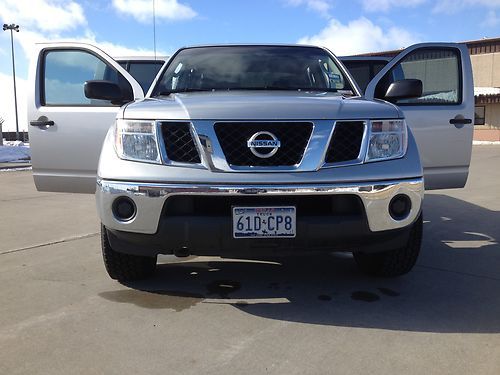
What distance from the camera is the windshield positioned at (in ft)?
13.8

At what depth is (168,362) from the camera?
263 cm

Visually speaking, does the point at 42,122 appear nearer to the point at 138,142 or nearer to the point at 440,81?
the point at 138,142

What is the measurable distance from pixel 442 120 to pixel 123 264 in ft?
9.53

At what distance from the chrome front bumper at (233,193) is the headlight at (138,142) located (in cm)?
19

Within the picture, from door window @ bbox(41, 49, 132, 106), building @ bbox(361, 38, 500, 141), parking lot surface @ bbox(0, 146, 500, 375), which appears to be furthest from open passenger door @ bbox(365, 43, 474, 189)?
building @ bbox(361, 38, 500, 141)

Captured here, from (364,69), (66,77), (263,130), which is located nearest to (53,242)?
(66,77)

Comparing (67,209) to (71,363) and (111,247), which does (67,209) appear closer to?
→ (111,247)

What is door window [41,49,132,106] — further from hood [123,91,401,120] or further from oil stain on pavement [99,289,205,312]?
oil stain on pavement [99,289,205,312]

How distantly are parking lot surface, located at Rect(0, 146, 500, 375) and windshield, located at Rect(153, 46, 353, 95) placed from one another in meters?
1.48

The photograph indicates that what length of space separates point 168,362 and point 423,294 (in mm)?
1897

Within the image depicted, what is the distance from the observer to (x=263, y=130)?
10.2ft

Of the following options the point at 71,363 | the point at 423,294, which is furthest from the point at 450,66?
the point at 71,363

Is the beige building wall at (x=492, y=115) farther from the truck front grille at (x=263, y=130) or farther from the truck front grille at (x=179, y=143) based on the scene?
the truck front grille at (x=179, y=143)

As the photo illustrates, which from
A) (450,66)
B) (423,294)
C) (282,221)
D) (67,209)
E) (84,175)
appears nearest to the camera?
(282,221)
